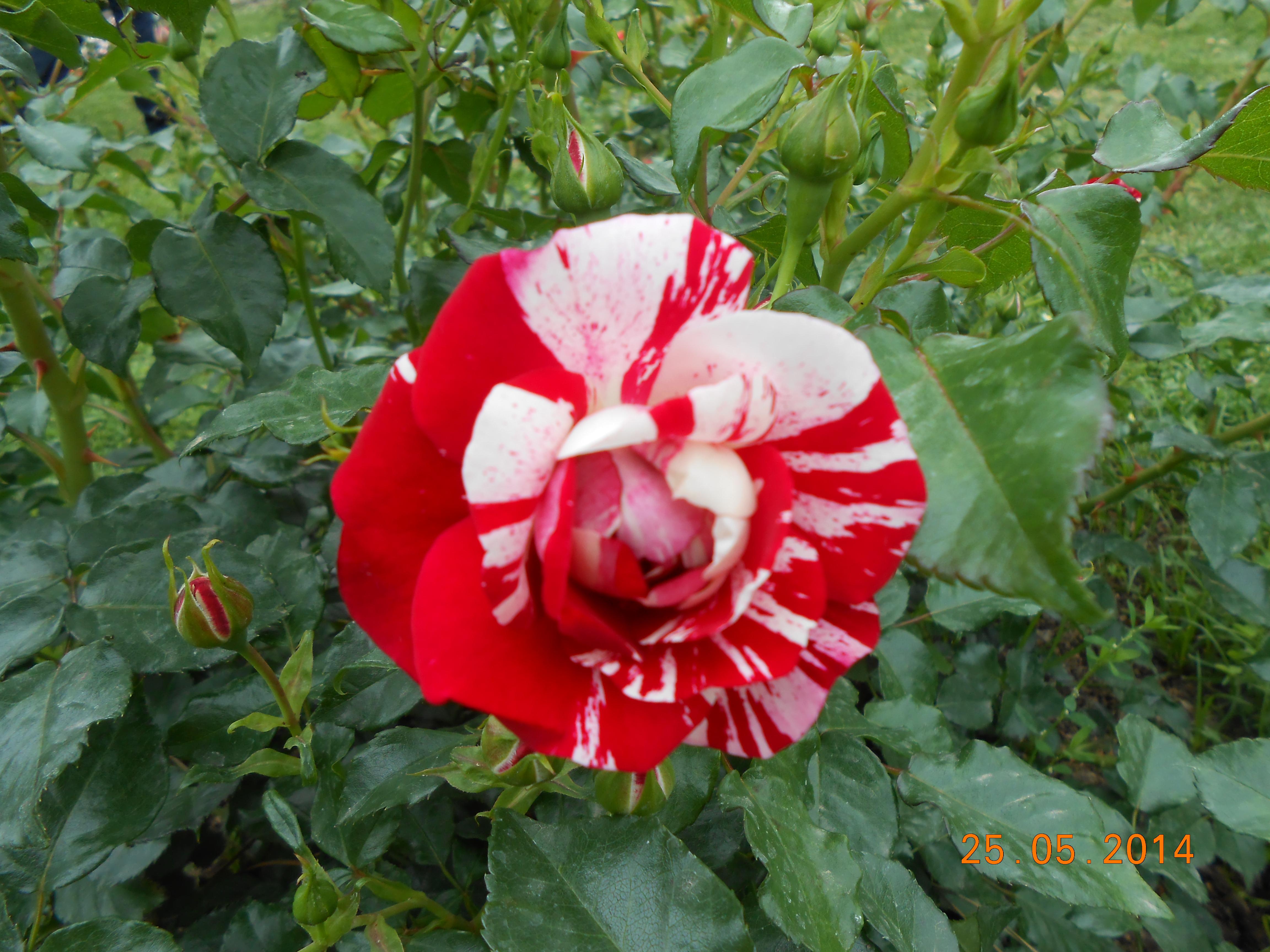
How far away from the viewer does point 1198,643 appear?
1.53 m

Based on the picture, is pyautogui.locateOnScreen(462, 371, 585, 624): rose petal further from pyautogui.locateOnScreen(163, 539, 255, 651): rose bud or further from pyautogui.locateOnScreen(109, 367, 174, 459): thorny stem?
pyautogui.locateOnScreen(109, 367, 174, 459): thorny stem

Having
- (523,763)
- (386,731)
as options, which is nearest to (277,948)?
(386,731)

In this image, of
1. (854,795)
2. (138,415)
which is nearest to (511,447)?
(854,795)

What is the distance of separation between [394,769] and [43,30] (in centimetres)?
68

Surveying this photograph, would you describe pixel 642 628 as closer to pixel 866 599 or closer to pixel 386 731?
pixel 866 599

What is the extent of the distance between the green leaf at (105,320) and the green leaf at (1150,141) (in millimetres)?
848

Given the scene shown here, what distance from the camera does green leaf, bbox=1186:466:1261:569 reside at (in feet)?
3.38

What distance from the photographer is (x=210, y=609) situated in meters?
0.53

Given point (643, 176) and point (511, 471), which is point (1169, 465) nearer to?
point (643, 176)

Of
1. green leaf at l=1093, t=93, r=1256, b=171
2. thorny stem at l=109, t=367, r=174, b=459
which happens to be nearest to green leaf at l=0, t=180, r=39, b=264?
thorny stem at l=109, t=367, r=174, b=459

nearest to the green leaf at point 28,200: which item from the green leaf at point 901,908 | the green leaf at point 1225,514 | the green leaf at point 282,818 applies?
the green leaf at point 282,818

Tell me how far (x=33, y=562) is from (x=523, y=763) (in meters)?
0.54

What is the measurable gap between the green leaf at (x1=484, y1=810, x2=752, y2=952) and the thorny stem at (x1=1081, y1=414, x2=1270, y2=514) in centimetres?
67

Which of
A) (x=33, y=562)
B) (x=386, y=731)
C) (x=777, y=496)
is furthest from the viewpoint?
(x=33, y=562)
